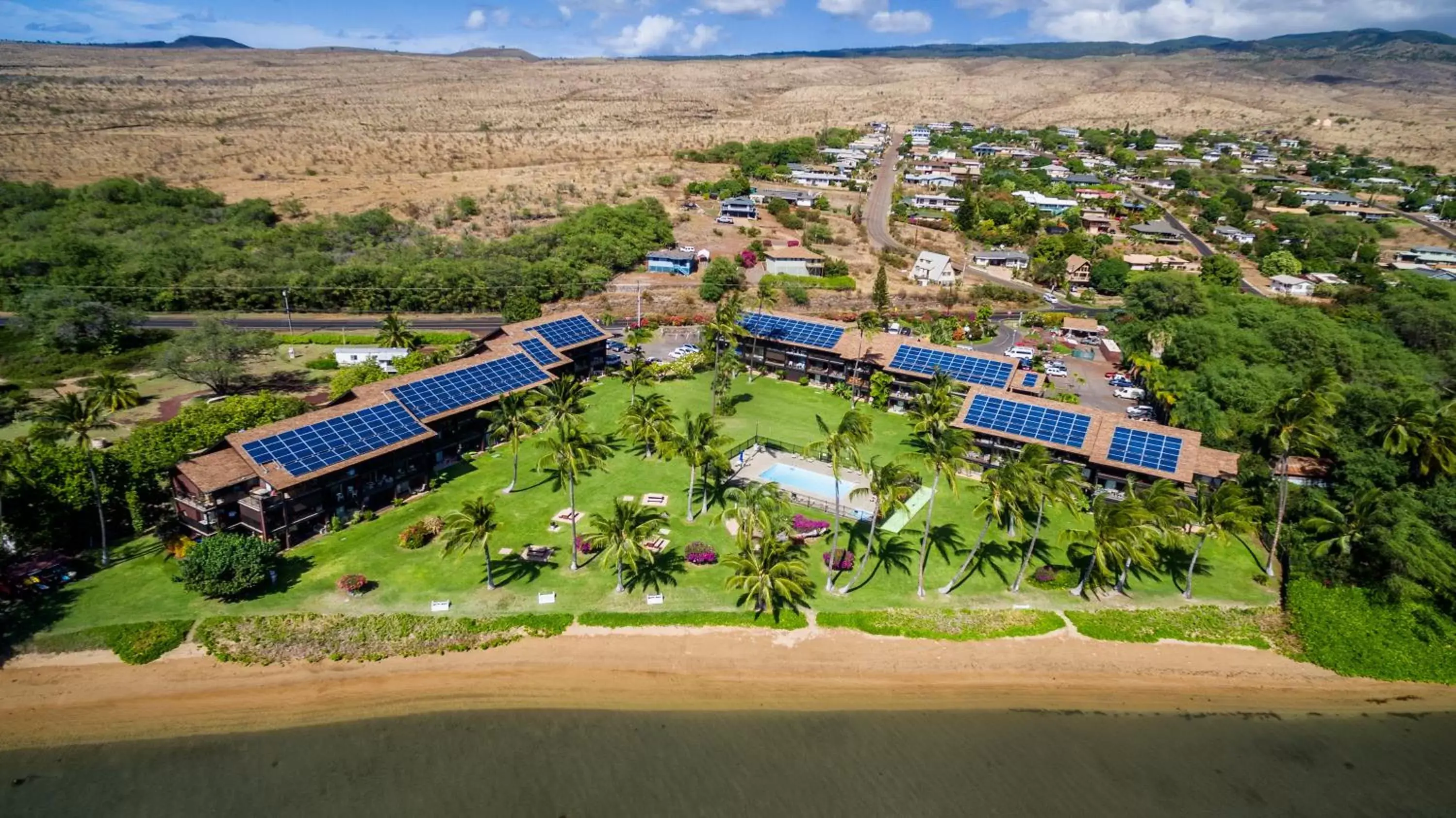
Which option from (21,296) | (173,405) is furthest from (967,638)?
(21,296)

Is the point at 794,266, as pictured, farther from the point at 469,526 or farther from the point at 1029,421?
the point at 469,526

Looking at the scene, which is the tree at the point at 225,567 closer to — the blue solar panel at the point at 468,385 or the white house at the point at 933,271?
the blue solar panel at the point at 468,385

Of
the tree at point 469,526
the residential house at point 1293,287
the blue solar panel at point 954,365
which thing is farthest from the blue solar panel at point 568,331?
the residential house at point 1293,287

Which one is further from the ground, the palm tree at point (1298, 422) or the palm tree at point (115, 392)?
the palm tree at point (115, 392)

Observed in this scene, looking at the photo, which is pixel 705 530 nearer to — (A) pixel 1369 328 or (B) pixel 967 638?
(B) pixel 967 638

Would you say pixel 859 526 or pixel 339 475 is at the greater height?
pixel 339 475

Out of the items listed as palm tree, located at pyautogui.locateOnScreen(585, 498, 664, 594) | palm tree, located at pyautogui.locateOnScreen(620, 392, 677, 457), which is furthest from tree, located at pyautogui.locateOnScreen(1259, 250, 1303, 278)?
palm tree, located at pyautogui.locateOnScreen(585, 498, 664, 594)

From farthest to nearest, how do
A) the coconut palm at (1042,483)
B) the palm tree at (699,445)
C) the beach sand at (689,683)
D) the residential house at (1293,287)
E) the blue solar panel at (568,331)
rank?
the residential house at (1293,287)
the blue solar panel at (568,331)
the palm tree at (699,445)
the coconut palm at (1042,483)
the beach sand at (689,683)

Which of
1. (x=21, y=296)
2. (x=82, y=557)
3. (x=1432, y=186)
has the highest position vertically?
(x=21, y=296)
